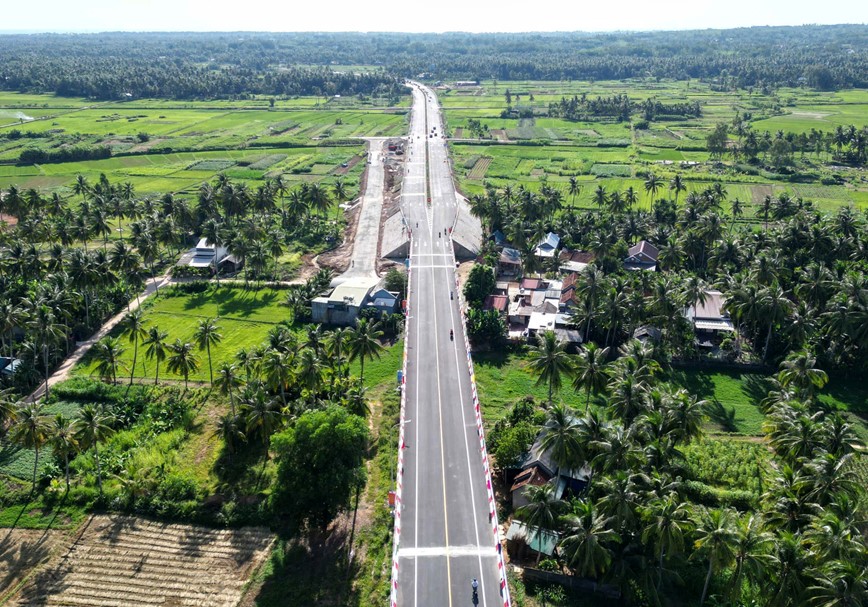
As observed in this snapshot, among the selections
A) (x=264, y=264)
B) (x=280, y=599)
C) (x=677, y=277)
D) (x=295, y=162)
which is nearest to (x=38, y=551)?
(x=280, y=599)

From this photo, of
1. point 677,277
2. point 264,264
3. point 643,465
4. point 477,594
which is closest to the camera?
point 477,594

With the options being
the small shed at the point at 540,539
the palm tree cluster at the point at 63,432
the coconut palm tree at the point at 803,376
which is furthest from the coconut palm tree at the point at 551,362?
the palm tree cluster at the point at 63,432

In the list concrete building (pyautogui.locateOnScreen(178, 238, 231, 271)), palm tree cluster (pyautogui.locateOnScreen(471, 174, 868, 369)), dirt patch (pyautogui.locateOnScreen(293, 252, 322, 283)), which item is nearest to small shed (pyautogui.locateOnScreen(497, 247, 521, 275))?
palm tree cluster (pyautogui.locateOnScreen(471, 174, 868, 369))

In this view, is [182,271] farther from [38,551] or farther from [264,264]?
[38,551]

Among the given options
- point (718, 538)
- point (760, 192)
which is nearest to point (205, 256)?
point (718, 538)

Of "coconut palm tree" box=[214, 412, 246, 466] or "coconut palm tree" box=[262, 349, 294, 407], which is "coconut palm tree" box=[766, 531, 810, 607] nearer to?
"coconut palm tree" box=[262, 349, 294, 407]
